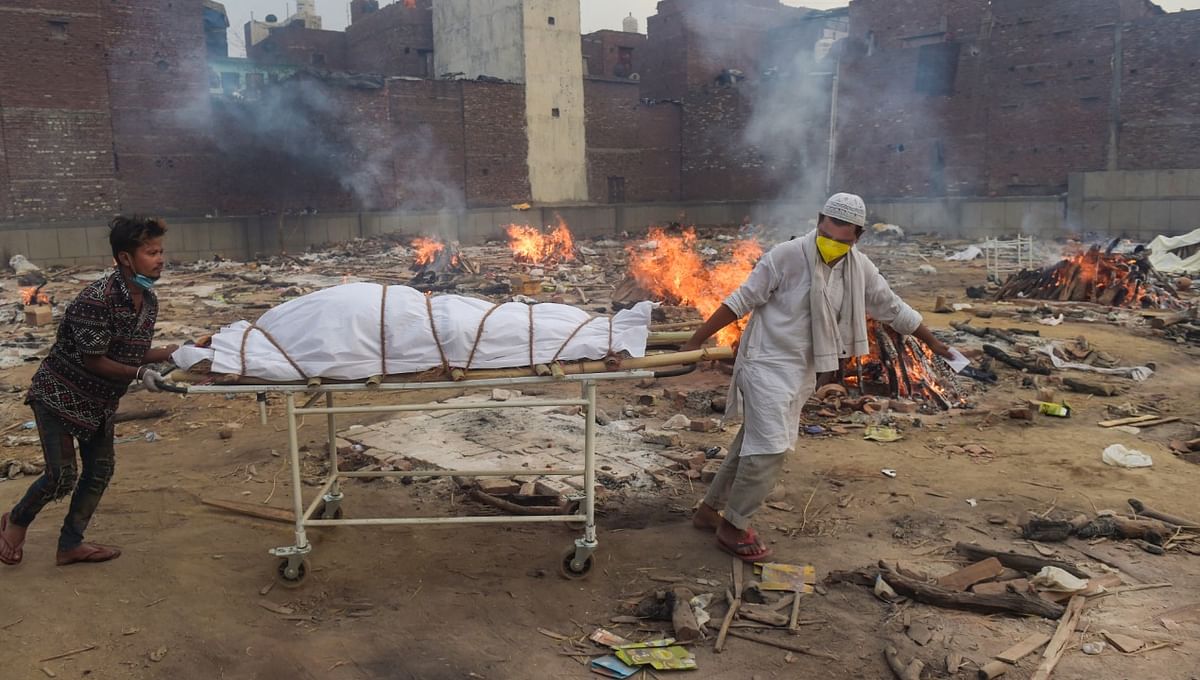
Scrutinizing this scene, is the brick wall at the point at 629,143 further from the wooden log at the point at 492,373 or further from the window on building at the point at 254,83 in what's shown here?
the wooden log at the point at 492,373

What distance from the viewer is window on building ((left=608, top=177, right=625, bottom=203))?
32.2m

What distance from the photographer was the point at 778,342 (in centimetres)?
407

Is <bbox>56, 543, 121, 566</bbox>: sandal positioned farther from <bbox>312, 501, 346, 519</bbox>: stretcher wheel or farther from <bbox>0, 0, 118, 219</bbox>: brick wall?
<bbox>0, 0, 118, 219</bbox>: brick wall

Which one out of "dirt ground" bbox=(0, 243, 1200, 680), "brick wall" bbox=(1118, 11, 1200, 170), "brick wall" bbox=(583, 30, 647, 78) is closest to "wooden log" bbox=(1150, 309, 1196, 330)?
"dirt ground" bbox=(0, 243, 1200, 680)

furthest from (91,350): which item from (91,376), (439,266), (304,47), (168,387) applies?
(304,47)

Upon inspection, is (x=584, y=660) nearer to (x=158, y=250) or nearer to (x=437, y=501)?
(x=437, y=501)

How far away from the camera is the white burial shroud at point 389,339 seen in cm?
367

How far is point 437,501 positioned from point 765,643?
244cm

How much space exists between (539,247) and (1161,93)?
18.2 meters

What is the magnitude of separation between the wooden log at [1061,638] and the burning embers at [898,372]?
389 centimetres

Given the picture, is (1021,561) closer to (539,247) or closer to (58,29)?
(539,247)

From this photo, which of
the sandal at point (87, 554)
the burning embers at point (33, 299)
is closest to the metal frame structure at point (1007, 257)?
Answer: the sandal at point (87, 554)

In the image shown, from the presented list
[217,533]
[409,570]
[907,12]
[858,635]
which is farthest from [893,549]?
[907,12]

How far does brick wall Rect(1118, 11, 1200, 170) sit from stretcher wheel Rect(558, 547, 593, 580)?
25228 millimetres
